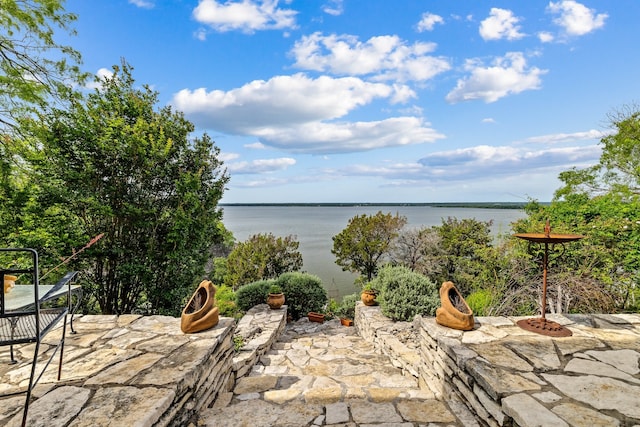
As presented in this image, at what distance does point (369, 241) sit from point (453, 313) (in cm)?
1018

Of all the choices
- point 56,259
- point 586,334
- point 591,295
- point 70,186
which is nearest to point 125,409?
point 586,334

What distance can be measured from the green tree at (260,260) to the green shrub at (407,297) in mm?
6200

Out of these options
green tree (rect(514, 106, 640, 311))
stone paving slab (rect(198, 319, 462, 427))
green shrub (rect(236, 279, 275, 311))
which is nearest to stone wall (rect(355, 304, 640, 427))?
stone paving slab (rect(198, 319, 462, 427))

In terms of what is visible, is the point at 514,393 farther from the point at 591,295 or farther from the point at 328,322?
the point at 328,322

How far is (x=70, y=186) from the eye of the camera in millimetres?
5117

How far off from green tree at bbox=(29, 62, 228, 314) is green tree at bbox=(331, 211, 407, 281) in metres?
8.02

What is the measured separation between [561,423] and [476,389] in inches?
23.6

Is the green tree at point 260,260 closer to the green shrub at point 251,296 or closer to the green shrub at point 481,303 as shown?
the green shrub at point 251,296

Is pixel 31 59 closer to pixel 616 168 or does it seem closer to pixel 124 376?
pixel 124 376

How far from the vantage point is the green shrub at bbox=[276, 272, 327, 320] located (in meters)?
7.82

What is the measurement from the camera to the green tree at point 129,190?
5.15 m

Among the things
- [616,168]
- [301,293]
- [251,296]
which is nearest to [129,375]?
[251,296]

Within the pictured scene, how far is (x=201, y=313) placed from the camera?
3.05 metres

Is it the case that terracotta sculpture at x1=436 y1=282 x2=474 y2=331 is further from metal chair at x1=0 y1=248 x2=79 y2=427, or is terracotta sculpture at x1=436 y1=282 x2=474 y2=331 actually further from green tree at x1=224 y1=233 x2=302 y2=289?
green tree at x1=224 y1=233 x2=302 y2=289
